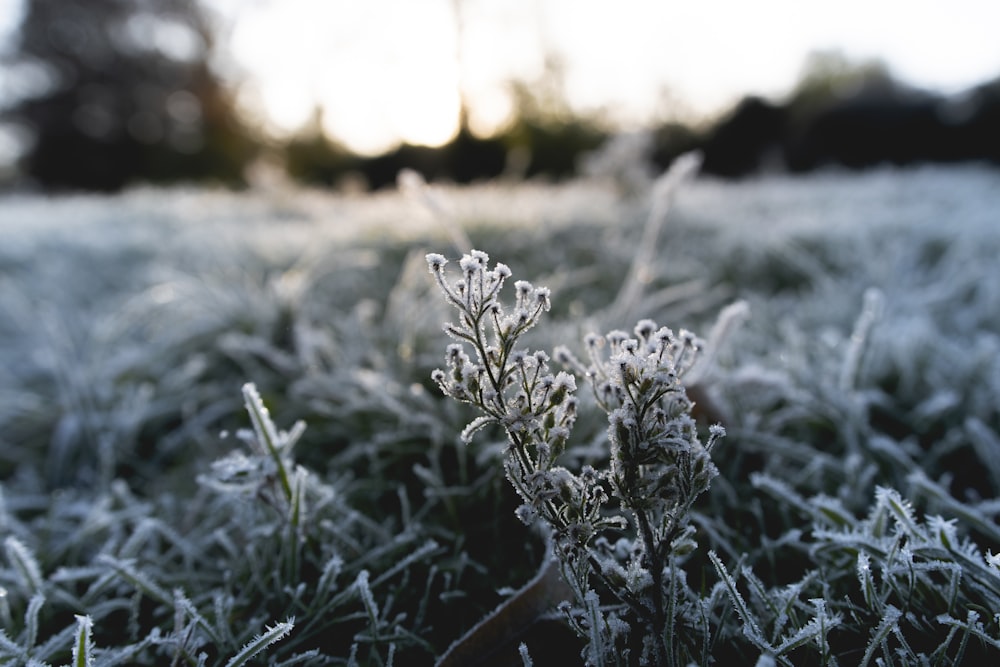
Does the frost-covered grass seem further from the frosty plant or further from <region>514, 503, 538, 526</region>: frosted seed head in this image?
<region>514, 503, 538, 526</region>: frosted seed head

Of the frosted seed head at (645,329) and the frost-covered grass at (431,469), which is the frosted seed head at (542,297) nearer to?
the frosted seed head at (645,329)

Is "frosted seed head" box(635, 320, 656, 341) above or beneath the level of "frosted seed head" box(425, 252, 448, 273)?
beneath

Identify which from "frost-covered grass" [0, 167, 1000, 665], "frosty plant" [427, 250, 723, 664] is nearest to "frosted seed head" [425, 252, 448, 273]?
"frosty plant" [427, 250, 723, 664]

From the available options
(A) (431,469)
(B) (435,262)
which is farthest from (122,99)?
(B) (435,262)

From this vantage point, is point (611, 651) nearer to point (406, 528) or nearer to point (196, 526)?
point (406, 528)

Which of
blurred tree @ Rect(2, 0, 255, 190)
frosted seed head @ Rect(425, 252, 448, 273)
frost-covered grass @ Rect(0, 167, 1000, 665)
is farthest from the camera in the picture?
blurred tree @ Rect(2, 0, 255, 190)

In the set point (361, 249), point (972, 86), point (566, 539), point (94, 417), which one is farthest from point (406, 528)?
point (972, 86)

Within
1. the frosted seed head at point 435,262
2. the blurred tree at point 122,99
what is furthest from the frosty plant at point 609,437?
the blurred tree at point 122,99
